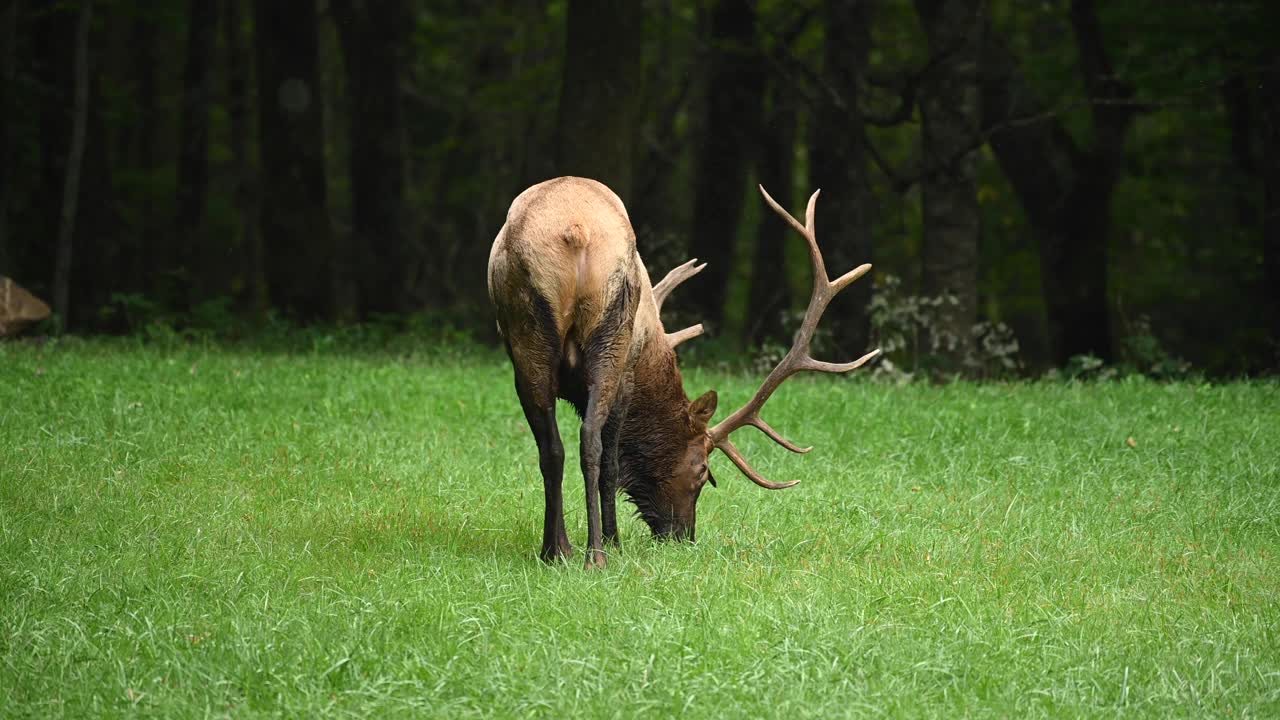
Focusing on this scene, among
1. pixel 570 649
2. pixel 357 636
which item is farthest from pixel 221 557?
pixel 570 649

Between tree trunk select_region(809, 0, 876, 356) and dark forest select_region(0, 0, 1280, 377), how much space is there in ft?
0.13

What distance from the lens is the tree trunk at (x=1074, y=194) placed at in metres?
18.9

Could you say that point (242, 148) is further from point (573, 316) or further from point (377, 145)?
point (573, 316)

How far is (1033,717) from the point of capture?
187 inches

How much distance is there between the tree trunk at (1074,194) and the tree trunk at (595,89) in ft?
18.4

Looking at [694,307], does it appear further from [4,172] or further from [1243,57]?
[4,172]

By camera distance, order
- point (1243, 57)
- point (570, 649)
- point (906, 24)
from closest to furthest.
Result: point (570, 649), point (1243, 57), point (906, 24)

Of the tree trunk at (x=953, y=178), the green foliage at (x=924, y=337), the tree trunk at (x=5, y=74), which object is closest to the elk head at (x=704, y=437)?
the green foliage at (x=924, y=337)

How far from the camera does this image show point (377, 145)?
851 inches

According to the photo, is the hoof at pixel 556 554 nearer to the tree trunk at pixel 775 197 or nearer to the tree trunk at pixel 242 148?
the tree trunk at pixel 775 197

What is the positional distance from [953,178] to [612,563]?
976cm

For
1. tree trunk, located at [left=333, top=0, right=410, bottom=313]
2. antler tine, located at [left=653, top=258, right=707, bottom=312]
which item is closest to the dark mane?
antler tine, located at [left=653, top=258, right=707, bottom=312]

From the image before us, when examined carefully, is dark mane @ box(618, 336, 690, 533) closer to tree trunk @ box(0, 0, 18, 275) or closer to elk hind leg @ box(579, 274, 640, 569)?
elk hind leg @ box(579, 274, 640, 569)

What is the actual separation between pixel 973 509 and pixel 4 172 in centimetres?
1561
